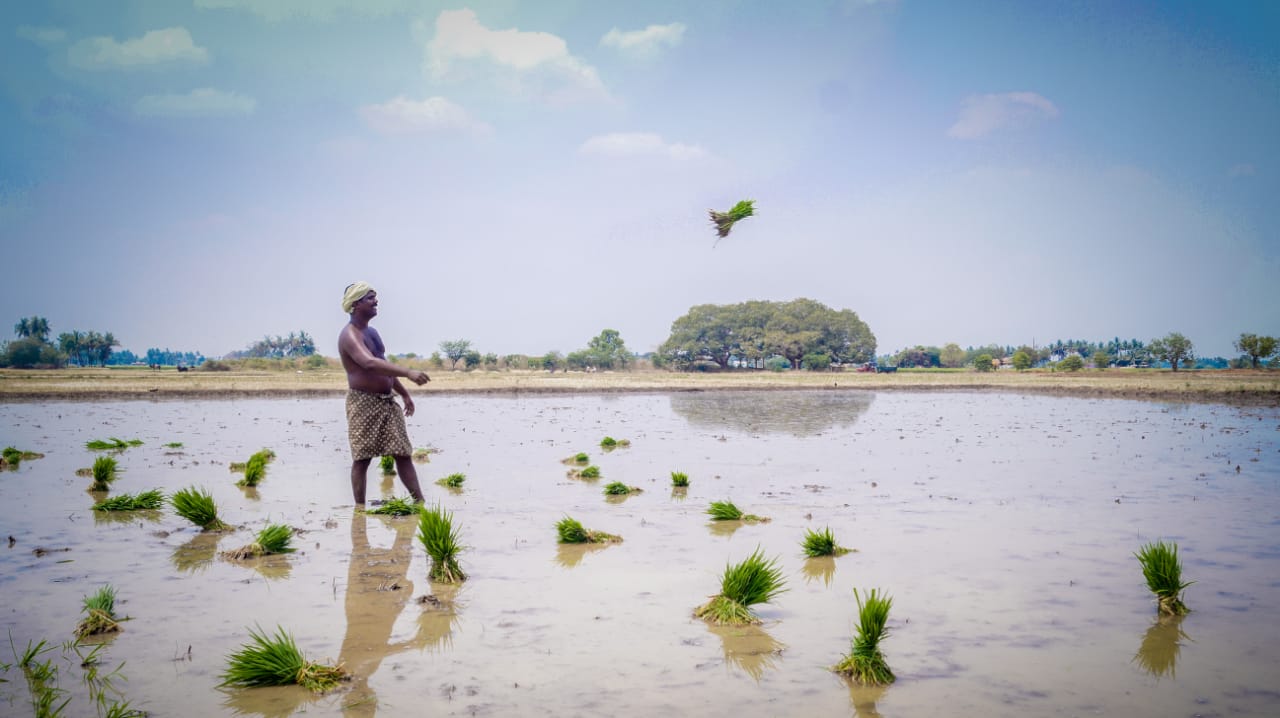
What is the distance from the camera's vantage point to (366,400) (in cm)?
803

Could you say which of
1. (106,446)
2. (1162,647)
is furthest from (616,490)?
(106,446)

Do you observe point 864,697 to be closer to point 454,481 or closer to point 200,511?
point 200,511

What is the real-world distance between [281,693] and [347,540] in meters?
3.39

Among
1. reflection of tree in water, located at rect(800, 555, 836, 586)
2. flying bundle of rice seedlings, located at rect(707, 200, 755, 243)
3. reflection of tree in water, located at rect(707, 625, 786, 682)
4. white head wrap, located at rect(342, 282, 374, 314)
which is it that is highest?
flying bundle of rice seedlings, located at rect(707, 200, 755, 243)

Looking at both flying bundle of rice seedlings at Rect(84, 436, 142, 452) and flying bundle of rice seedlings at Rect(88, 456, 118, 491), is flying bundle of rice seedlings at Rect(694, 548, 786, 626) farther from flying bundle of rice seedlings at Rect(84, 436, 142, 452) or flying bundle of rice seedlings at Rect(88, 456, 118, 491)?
flying bundle of rice seedlings at Rect(84, 436, 142, 452)

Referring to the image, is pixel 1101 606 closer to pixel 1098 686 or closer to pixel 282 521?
pixel 1098 686

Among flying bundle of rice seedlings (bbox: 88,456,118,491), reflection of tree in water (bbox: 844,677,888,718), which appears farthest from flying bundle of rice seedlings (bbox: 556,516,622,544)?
flying bundle of rice seedlings (bbox: 88,456,118,491)

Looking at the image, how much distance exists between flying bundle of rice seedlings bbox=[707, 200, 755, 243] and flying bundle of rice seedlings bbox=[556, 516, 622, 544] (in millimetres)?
3354

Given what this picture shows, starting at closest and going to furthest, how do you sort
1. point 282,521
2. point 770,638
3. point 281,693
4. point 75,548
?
point 281,693
point 770,638
point 75,548
point 282,521

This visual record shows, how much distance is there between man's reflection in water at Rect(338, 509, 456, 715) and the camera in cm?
402

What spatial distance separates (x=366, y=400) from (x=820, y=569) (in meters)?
4.91

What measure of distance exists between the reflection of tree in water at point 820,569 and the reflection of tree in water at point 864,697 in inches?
73.2

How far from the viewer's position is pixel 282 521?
8.02 meters

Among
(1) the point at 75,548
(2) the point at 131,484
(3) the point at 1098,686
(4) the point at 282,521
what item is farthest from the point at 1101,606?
(2) the point at 131,484
